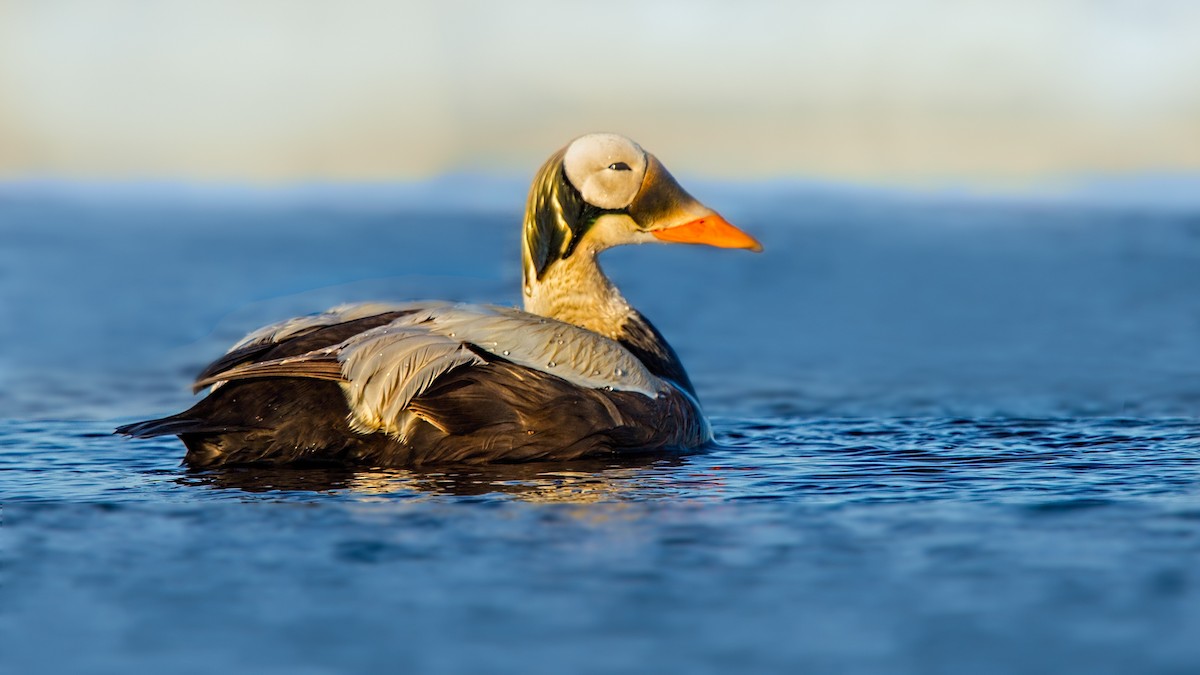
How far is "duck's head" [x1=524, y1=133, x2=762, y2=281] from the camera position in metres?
7.31

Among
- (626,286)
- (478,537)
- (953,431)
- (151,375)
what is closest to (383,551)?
(478,537)

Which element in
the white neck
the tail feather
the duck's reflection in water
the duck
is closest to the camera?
the duck's reflection in water

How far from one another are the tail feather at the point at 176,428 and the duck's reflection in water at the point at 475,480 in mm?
165

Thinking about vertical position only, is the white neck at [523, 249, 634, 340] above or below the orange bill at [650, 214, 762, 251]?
below

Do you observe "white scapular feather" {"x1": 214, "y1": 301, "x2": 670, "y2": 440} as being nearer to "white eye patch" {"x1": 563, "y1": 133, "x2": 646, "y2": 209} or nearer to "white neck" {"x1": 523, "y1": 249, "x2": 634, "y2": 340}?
"white neck" {"x1": 523, "y1": 249, "x2": 634, "y2": 340}

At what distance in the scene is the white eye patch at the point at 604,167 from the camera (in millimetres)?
7293

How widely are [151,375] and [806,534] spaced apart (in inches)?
219

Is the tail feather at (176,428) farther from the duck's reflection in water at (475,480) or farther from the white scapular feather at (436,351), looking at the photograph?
the white scapular feather at (436,351)

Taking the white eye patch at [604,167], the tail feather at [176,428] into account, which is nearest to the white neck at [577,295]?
the white eye patch at [604,167]

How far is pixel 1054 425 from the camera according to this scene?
7.64 m

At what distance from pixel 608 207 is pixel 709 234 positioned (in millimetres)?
477

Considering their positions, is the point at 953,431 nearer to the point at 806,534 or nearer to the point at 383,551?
the point at 806,534

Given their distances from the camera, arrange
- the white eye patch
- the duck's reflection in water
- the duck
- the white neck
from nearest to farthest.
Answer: the duck's reflection in water, the duck, the white eye patch, the white neck

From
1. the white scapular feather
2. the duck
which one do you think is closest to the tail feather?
the duck
